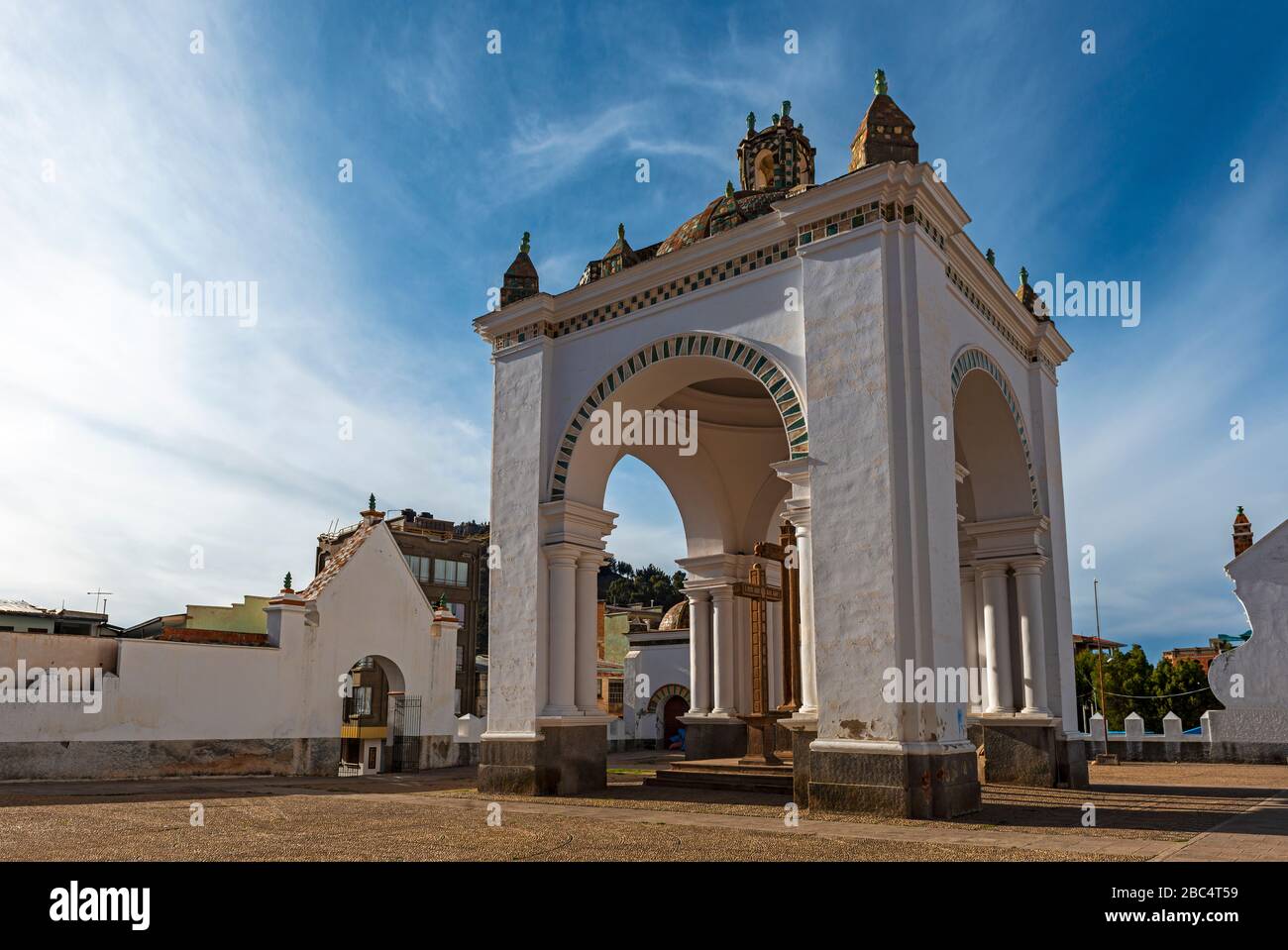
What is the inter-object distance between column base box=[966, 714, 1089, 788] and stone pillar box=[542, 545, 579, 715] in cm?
413

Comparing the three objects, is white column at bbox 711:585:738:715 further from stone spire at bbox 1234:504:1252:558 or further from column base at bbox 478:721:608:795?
stone spire at bbox 1234:504:1252:558

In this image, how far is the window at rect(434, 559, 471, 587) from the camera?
3619 cm

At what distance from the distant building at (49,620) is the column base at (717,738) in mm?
15145

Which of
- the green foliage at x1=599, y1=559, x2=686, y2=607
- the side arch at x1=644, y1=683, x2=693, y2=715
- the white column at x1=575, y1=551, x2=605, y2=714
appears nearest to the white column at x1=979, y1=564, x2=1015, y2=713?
the white column at x1=575, y1=551, x2=605, y2=714

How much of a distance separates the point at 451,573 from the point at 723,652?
976 inches

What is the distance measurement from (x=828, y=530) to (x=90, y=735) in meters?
9.30

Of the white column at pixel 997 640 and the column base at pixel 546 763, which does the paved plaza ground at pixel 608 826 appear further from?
the white column at pixel 997 640

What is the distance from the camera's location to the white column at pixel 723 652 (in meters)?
13.3

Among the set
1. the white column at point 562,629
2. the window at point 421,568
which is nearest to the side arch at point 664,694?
the window at point 421,568

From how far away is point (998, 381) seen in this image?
34.4ft

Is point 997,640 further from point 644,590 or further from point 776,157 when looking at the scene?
point 644,590
